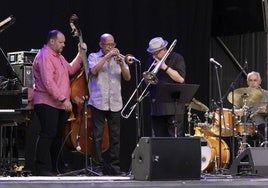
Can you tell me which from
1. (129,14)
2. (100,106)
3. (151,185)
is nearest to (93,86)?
(100,106)

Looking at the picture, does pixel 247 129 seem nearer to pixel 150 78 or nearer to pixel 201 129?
pixel 201 129

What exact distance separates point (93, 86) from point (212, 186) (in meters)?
3.82

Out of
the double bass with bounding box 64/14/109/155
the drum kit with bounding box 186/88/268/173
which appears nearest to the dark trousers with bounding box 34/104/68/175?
the double bass with bounding box 64/14/109/155

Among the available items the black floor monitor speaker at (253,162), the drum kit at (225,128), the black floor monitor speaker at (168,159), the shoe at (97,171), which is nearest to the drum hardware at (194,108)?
the drum kit at (225,128)

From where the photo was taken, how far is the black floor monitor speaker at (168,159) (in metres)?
5.57

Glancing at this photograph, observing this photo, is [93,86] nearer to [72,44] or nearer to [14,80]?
[14,80]

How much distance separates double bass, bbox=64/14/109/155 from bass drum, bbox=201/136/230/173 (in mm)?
2401

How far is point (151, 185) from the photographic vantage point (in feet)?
16.6

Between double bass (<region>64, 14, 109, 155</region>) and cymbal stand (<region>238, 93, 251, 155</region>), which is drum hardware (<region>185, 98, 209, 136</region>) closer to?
cymbal stand (<region>238, 93, 251, 155</region>)

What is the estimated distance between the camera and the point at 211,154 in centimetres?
1052

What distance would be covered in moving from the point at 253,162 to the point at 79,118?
2955 mm

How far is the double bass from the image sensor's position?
855 cm

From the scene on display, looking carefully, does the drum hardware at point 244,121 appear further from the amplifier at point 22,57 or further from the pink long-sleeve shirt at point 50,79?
the amplifier at point 22,57

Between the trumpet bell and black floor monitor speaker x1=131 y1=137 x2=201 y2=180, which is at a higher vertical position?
the trumpet bell
